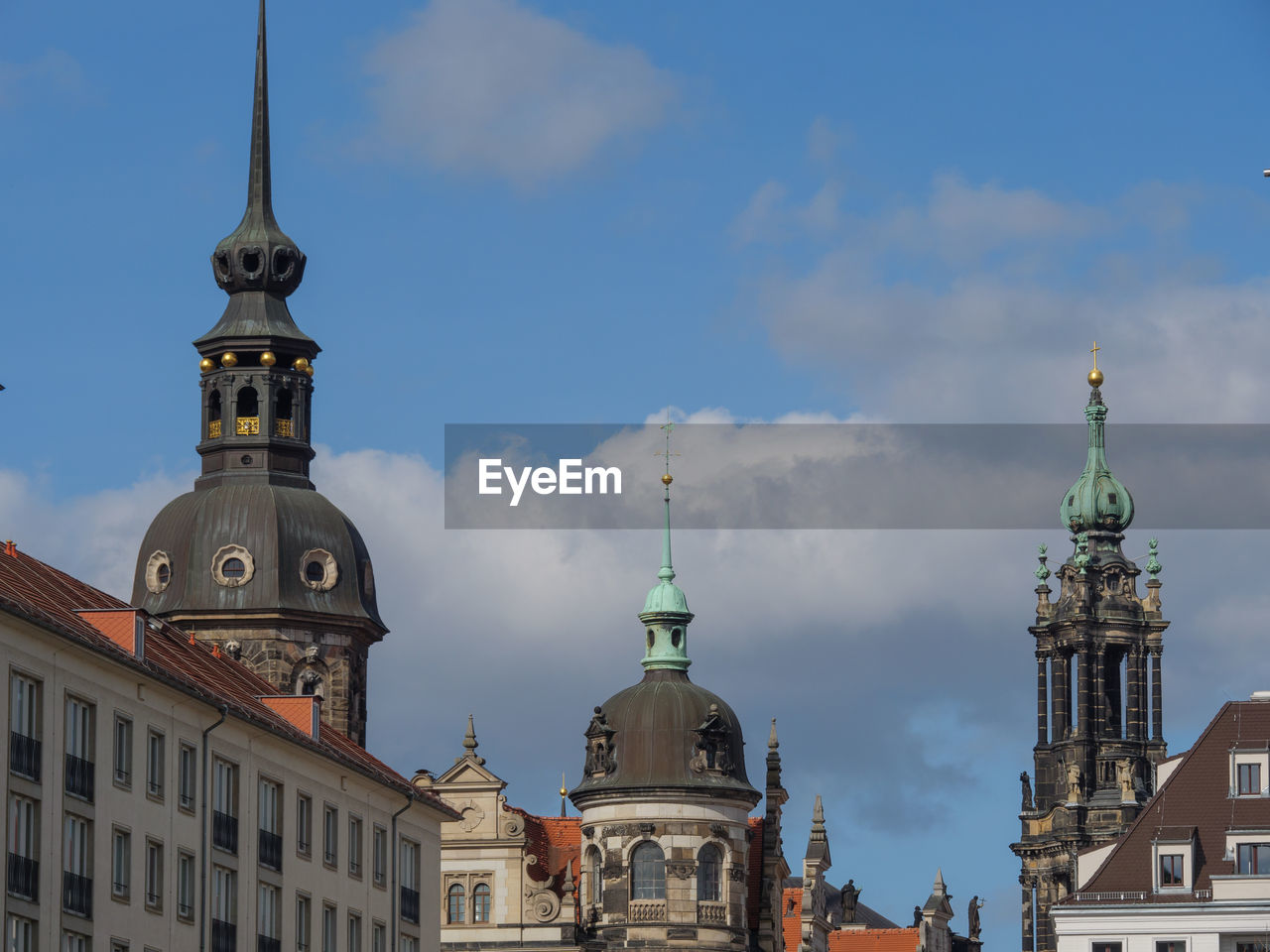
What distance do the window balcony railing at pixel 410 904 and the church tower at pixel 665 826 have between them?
23.1 metres

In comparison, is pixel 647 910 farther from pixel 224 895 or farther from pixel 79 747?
pixel 79 747

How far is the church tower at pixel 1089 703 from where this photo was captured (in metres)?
186

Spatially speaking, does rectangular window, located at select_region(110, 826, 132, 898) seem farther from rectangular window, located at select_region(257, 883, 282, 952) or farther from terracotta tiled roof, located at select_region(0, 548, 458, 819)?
rectangular window, located at select_region(257, 883, 282, 952)

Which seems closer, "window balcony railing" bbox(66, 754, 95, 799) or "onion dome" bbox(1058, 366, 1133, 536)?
"window balcony railing" bbox(66, 754, 95, 799)

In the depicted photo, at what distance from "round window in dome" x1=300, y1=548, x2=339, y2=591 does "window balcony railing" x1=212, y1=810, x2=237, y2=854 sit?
4212cm

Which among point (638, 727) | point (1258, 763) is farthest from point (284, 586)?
point (1258, 763)

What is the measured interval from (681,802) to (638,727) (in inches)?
118

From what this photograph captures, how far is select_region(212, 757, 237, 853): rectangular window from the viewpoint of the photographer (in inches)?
3438

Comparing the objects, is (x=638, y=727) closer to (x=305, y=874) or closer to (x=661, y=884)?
(x=661, y=884)

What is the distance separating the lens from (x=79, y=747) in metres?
79.8

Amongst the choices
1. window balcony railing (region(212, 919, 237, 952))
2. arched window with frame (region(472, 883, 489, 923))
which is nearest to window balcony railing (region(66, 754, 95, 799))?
window balcony railing (region(212, 919, 237, 952))

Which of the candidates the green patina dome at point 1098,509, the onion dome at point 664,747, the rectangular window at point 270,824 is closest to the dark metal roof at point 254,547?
the onion dome at point 664,747

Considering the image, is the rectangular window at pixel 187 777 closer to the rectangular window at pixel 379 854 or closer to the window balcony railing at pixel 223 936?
the window balcony railing at pixel 223 936

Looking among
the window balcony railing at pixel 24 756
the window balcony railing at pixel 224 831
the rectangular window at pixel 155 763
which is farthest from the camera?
the window balcony railing at pixel 224 831
